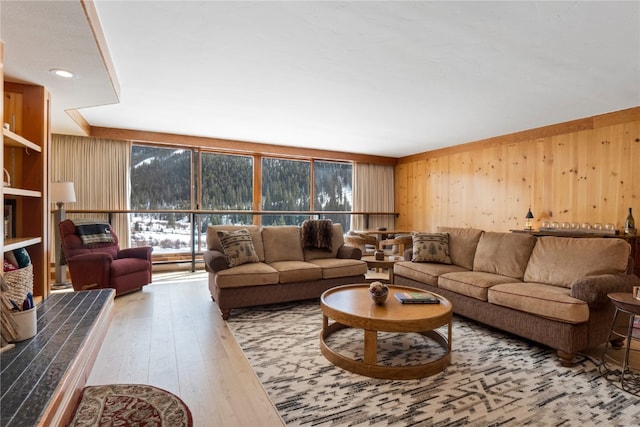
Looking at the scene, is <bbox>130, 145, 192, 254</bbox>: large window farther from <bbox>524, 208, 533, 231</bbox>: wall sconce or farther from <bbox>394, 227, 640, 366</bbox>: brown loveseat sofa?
<bbox>524, 208, 533, 231</bbox>: wall sconce

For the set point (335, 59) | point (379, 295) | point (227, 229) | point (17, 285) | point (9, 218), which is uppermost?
point (335, 59)

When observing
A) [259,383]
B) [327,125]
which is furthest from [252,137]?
[259,383]

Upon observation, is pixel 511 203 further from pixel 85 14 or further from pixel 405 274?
pixel 85 14

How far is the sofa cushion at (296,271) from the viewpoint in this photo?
3567mm

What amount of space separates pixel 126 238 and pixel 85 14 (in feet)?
13.8

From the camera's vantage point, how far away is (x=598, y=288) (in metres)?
2.36

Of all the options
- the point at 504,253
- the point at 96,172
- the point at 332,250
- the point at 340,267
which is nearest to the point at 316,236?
the point at 332,250

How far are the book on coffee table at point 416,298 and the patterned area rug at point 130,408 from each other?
1636 millimetres

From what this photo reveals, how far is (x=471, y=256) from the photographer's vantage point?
12.5 feet

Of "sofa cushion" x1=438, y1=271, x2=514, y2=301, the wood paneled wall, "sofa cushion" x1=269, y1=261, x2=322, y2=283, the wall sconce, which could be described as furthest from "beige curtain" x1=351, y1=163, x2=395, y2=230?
"sofa cushion" x1=438, y1=271, x2=514, y2=301

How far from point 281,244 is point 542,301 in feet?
9.04

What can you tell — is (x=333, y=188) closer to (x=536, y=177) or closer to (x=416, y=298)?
(x=536, y=177)

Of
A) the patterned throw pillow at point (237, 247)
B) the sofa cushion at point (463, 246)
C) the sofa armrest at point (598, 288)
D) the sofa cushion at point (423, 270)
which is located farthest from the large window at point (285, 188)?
the sofa armrest at point (598, 288)

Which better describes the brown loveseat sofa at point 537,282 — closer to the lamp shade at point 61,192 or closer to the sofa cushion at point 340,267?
the sofa cushion at point 340,267
